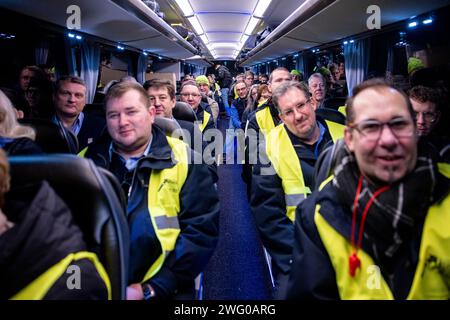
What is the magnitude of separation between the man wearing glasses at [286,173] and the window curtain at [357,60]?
292 cm

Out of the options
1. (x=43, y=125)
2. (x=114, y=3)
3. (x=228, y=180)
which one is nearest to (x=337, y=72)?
(x=228, y=180)

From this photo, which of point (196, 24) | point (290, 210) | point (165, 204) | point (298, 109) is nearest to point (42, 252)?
point (165, 204)

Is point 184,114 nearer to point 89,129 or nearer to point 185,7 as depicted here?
point 89,129

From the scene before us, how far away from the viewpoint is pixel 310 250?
1286mm

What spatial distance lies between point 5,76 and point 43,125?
8.96ft

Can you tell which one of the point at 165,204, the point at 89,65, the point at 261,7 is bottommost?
the point at 165,204

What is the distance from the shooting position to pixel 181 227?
1.76 metres

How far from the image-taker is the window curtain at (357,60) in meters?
4.86

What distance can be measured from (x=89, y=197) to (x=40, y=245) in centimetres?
24

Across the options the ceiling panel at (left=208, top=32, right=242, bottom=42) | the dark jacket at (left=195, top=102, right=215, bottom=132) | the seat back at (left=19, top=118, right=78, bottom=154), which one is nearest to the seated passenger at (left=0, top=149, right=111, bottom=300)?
the seat back at (left=19, top=118, right=78, bottom=154)

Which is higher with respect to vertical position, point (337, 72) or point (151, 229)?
point (337, 72)

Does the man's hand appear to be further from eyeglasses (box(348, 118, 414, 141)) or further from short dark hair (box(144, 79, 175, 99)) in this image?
short dark hair (box(144, 79, 175, 99))

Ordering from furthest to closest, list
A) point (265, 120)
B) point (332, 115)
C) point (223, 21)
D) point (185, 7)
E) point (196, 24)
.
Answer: point (196, 24) < point (223, 21) < point (185, 7) < point (265, 120) < point (332, 115)
